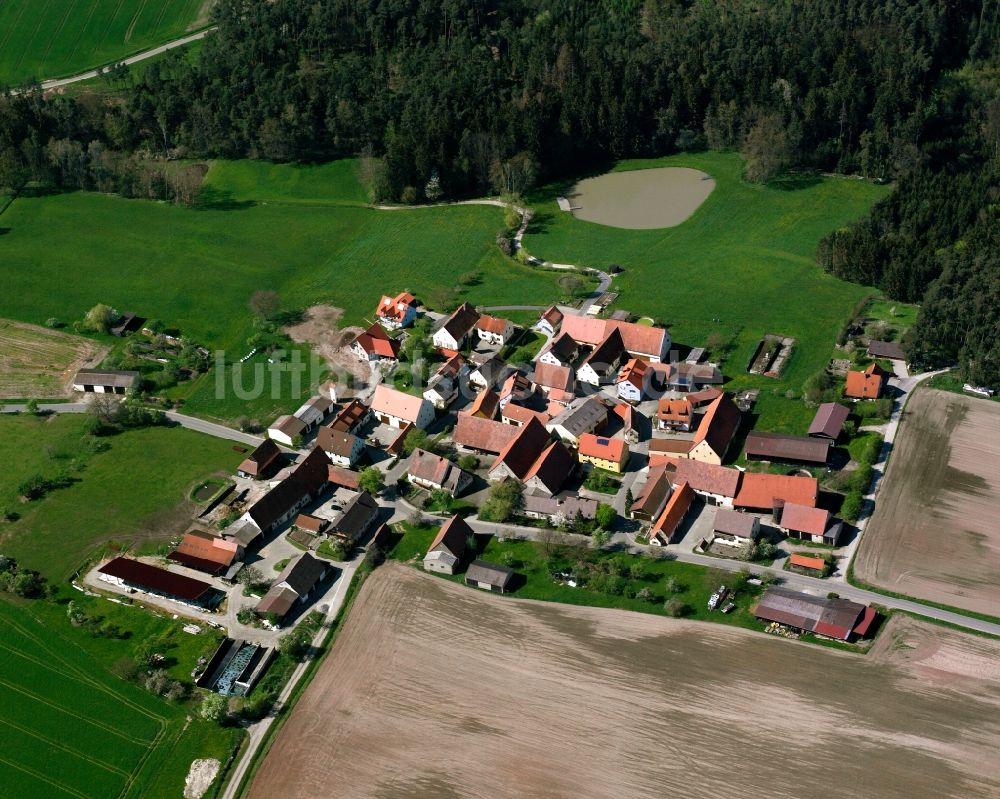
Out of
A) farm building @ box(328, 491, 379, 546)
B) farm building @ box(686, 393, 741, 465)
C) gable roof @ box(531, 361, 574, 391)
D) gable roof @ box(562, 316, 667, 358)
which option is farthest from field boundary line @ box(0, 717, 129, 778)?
gable roof @ box(562, 316, 667, 358)

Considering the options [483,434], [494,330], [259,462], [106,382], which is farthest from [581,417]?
[106,382]

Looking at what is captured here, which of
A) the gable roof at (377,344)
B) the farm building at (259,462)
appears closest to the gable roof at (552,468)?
the farm building at (259,462)

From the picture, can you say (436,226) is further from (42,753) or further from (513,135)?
(42,753)

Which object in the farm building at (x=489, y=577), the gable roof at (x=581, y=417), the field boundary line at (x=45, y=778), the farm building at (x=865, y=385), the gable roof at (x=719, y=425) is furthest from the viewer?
the farm building at (x=865, y=385)

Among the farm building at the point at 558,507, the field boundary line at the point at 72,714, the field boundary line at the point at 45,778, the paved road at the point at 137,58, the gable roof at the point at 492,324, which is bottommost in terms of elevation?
the field boundary line at the point at 45,778

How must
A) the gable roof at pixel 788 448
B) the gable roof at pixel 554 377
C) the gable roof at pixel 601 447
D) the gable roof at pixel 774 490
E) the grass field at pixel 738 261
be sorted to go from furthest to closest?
1. the grass field at pixel 738 261
2. the gable roof at pixel 554 377
3. the gable roof at pixel 601 447
4. the gable roof at pixel 788 448
5. the gable roof at pixel 774 490

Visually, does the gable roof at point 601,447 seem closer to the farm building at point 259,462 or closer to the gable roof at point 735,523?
the gable roof at point 735,523
